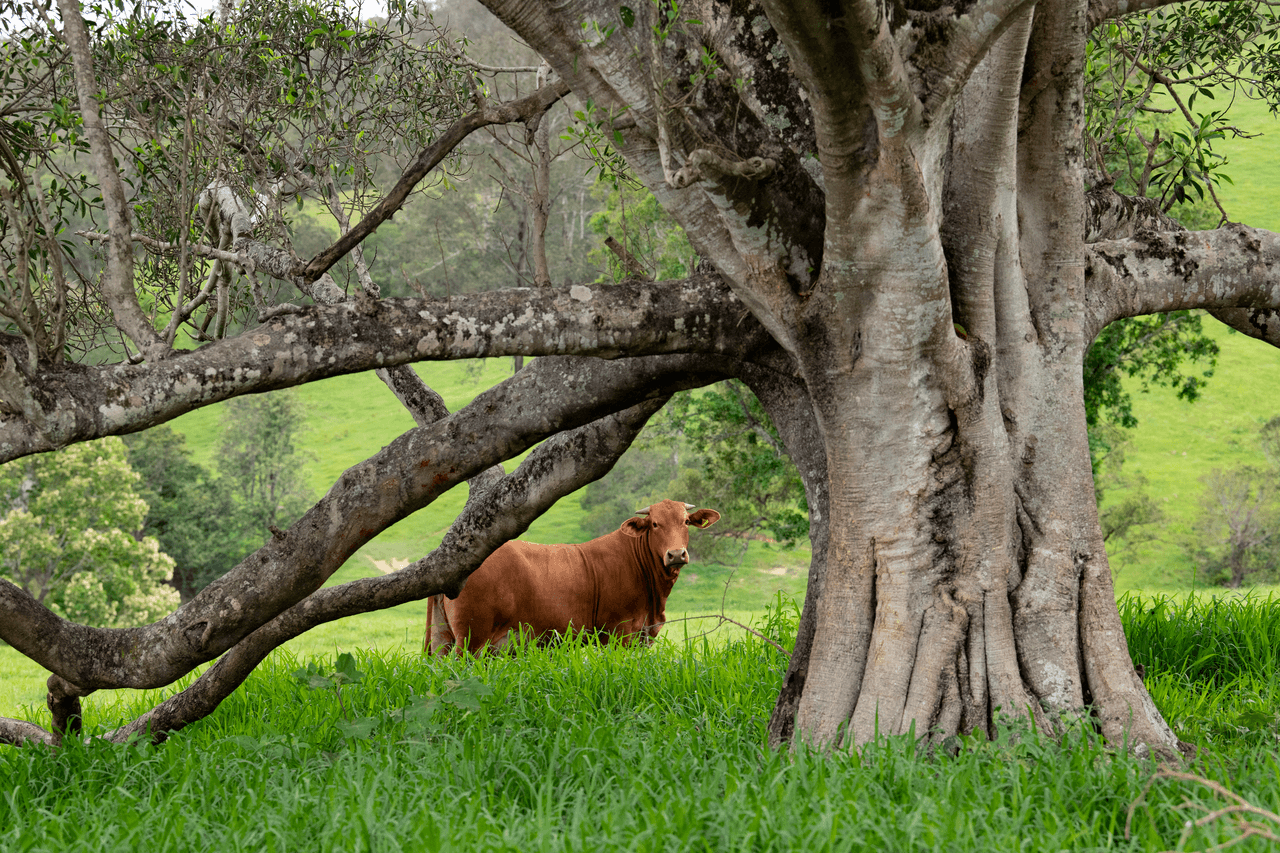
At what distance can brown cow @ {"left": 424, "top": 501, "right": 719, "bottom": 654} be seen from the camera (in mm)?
8555

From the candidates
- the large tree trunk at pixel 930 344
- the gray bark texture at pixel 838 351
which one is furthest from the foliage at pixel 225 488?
the large tree trunk at pixel 930 344

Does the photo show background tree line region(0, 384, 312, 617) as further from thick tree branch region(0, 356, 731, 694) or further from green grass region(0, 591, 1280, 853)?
green grass region(0, 591, 1280, 853)

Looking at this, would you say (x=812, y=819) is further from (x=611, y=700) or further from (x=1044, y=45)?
(x=1044, y=45)

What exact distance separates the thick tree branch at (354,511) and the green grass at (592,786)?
0.46m

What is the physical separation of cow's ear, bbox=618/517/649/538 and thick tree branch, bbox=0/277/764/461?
16.6 ft

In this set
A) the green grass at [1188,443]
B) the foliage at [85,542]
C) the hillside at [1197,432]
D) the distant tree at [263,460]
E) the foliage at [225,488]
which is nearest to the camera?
the foliage at [85,542]

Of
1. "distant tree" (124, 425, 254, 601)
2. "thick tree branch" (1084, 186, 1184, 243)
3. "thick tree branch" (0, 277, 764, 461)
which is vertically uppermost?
"thick tree branch" (1084, 186, 1184, 243)

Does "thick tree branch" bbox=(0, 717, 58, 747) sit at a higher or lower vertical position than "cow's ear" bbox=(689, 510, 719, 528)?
lower

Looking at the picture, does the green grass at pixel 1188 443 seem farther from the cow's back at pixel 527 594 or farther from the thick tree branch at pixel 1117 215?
the thick tree branch at pixel 1117 215

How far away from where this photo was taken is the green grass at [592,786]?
3.01 metres

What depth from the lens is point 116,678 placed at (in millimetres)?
4941

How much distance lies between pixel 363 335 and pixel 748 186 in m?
1.76

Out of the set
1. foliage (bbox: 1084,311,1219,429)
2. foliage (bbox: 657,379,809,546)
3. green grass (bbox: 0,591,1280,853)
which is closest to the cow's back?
green grass (bbox: 0,591,1280,853)

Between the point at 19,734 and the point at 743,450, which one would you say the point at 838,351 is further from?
the point at 743,450
